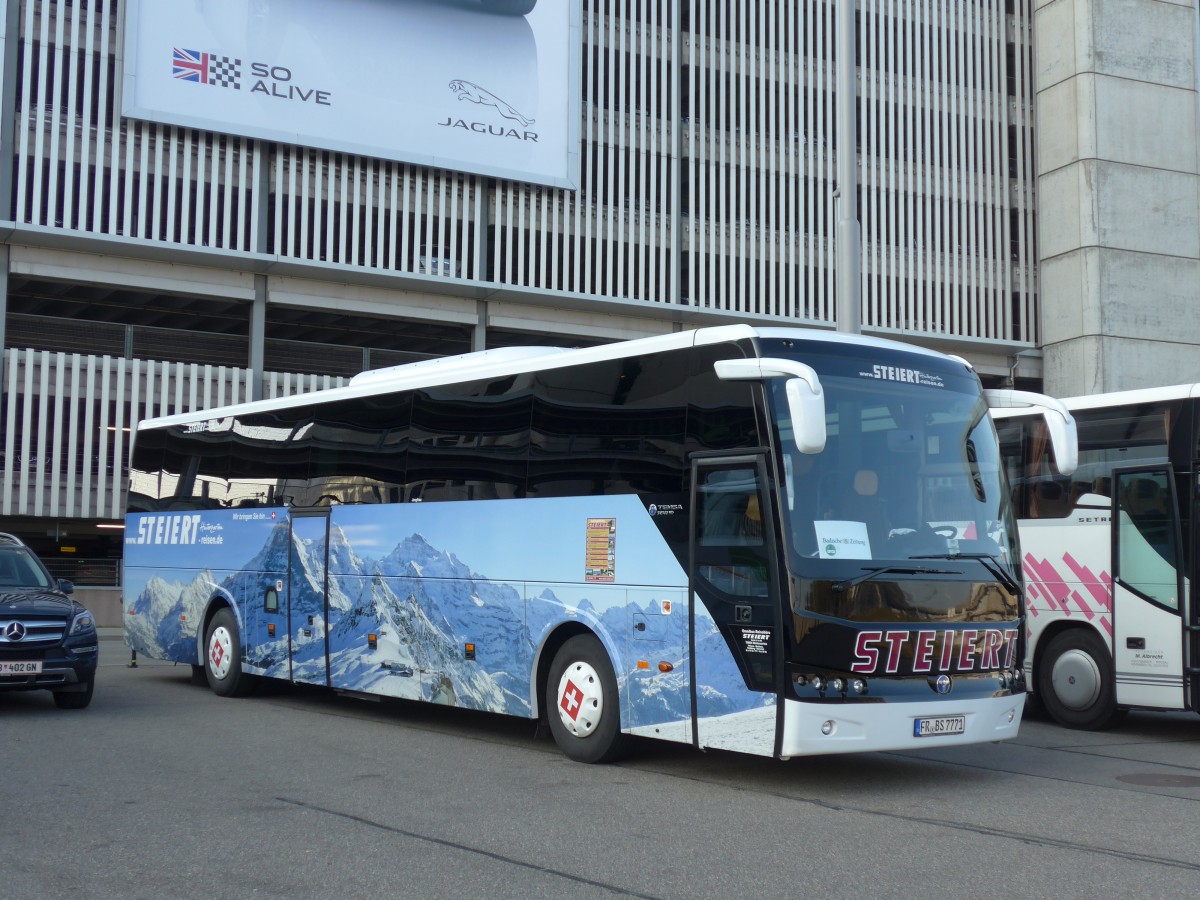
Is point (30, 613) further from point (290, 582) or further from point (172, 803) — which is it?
point (172, 803)

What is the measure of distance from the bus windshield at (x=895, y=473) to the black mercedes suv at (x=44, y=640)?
820cm

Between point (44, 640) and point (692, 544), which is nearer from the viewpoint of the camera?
point (692, 544)

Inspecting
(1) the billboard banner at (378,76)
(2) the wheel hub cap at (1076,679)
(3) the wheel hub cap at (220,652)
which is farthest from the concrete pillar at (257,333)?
(2) the wheel hub cap at (1076,679)

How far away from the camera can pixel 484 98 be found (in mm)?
35656

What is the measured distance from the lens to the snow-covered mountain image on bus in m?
9.86

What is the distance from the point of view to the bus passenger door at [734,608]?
9.00m

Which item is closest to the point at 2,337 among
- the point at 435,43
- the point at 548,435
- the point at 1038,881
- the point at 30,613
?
the point at 435,43

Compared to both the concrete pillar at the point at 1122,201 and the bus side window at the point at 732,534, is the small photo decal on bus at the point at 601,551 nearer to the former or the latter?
the bus side window at the point at 732,534

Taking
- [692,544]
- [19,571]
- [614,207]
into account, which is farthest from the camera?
[614,207]

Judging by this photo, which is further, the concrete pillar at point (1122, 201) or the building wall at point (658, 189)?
the concrete pillar at point (1122, 201)

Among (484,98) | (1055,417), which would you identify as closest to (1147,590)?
(1055,417)

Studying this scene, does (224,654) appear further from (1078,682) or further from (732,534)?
(1078,682)

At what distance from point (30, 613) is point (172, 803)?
5.66 m

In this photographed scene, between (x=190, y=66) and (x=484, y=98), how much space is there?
24.4ft
